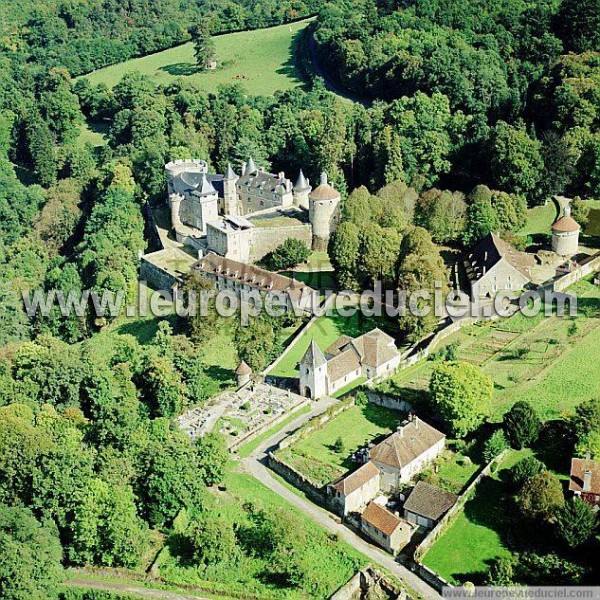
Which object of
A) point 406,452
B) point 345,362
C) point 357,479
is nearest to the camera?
point 357,479

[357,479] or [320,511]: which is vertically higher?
[357,479]

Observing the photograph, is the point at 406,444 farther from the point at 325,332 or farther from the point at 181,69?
the point at 181,69

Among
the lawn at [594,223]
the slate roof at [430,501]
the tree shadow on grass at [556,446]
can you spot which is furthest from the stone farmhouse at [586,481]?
the lawn at [594,223]

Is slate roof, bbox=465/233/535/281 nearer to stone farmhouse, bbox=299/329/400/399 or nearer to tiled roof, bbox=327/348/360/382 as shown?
stone farmhouse, bbox=299/329/400/399

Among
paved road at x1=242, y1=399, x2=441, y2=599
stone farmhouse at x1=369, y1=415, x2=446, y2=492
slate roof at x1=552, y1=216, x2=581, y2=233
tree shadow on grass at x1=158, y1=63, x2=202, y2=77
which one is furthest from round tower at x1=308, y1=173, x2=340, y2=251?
tree shadow on grass at x1=158, y1=63, x2=202, y2=77

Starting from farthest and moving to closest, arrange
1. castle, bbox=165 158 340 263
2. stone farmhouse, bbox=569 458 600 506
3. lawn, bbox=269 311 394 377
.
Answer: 1. castle, bbox=165 158 340 263
2. lawn, bbox=269 311 394 377
3. stone farmhouse, bbox=569 458 600 506

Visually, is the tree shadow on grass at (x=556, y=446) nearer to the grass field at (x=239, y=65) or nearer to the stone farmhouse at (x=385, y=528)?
the stone farmhouse at (x=385, y=528)

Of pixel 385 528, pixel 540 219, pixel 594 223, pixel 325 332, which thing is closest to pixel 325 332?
pixel 325 332
